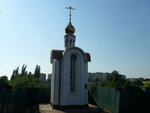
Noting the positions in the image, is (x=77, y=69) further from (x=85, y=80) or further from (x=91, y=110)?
(x=91, y=110)

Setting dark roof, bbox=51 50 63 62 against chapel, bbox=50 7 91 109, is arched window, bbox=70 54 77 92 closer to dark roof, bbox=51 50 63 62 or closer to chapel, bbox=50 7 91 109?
chapel, bbox=50 7 91 109

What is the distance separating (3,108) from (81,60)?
8.79 m

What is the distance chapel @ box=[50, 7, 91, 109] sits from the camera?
1856 centimetres

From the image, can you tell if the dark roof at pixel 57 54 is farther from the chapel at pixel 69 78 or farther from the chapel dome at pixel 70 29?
the chapel dome at pixel 70 29

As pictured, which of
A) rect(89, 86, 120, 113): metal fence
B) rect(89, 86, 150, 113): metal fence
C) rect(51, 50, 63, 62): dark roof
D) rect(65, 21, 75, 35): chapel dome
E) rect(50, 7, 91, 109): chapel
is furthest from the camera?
rect(65, 21, 75, 35): chapel dome

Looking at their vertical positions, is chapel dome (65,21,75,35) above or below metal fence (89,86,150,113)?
above

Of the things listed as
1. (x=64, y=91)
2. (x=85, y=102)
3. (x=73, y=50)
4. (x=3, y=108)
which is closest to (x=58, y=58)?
(x=73, y=50)

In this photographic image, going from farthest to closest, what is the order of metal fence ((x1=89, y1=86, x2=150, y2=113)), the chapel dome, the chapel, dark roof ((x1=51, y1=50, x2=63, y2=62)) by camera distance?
1. the chapel dome
2. dark roof ((x1=51, y1=50, x2=63, y2=62))
3. the chapel
4. metal fence ((x1=89, y1=86, x2=150, y2=113))

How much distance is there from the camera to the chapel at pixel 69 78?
731 inches

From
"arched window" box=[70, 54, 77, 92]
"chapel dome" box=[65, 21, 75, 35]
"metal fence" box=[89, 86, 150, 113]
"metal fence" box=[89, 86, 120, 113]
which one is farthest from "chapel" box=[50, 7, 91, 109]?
"metal fence" box=[89, 86, 150, 113]

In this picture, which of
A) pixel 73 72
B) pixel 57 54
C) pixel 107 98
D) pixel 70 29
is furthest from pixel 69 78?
pixel 70 29

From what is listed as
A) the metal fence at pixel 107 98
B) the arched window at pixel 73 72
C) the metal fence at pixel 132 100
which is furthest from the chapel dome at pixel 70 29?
the metal fence at pixel 132 100

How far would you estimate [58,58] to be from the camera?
1895cm

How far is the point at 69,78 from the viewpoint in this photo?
61.5 feet
